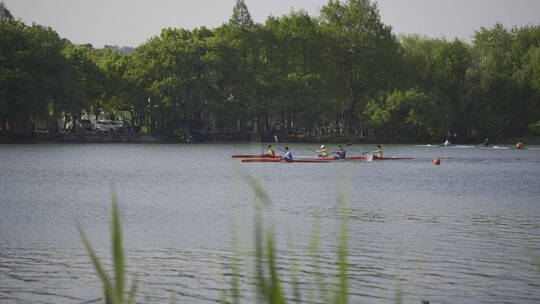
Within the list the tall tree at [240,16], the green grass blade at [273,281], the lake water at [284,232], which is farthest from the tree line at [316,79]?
the green grass blade at [273,281]

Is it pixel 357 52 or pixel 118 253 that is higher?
pixel 357 52

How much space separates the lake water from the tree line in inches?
1653

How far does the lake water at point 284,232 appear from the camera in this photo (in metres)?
13.5

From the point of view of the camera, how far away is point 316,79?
9662cm

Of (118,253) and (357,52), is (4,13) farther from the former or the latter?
(118,253)

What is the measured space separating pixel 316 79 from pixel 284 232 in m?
75.8

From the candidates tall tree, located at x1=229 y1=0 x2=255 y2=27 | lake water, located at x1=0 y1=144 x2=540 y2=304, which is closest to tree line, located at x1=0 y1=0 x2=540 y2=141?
tall tree, located at x1=229 y1=0 x2=255 y2=27

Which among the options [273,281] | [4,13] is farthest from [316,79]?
[273,281]

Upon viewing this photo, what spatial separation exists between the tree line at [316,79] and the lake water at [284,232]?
42.0 metres

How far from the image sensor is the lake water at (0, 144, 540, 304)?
531 inches

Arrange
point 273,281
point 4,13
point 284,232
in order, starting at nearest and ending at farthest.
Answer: point 273,281
point 284,232
point 4,13

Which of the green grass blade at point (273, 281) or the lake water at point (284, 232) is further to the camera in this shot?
the lake water at point (284, 232)

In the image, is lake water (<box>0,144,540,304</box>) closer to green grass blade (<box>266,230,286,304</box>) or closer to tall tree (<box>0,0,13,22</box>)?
green grass blade (<box>266,230,286,304</box>)

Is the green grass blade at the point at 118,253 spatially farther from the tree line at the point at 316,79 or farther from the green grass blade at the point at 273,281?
the tree line at the point at 316,79
